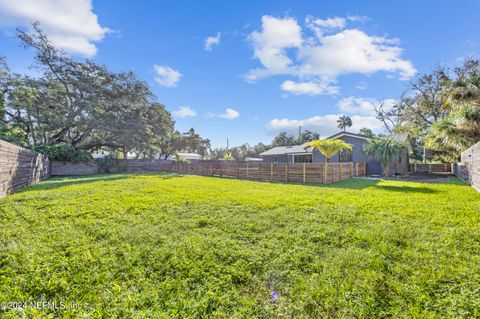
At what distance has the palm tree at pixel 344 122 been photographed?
47.8 meters

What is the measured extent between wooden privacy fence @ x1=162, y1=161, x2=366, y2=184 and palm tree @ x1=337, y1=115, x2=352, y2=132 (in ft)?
114

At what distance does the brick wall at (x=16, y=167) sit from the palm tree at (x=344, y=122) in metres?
50.8

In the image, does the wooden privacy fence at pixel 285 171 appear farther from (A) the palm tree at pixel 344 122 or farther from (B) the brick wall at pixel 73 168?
(A) the palm tree at pixel 344 122

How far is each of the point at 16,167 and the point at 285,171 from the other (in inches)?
502

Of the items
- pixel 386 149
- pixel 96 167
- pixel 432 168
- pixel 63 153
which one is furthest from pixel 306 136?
pixel 63 153

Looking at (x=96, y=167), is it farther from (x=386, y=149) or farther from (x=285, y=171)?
(x=386, y=149)

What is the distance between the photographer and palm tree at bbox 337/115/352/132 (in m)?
47.8

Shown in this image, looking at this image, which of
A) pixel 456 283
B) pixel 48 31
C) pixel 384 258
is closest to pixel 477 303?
pixel 456 283

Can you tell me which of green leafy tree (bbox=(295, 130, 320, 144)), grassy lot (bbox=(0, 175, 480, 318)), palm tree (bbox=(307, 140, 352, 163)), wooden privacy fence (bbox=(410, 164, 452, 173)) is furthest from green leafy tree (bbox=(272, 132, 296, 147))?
grassy lot (bbox=(0, 175, 480, 318))

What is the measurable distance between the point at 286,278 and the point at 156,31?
12265 mm

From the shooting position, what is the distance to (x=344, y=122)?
48.1 m

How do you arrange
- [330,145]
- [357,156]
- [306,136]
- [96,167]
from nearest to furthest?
[330,145] < [357,156] < [96,167] < [306,136]

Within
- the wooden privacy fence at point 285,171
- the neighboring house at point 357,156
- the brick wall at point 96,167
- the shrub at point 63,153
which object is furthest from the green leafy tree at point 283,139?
the shrub at point 63,153

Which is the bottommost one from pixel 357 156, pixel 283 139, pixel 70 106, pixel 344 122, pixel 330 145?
pixel 357 156
